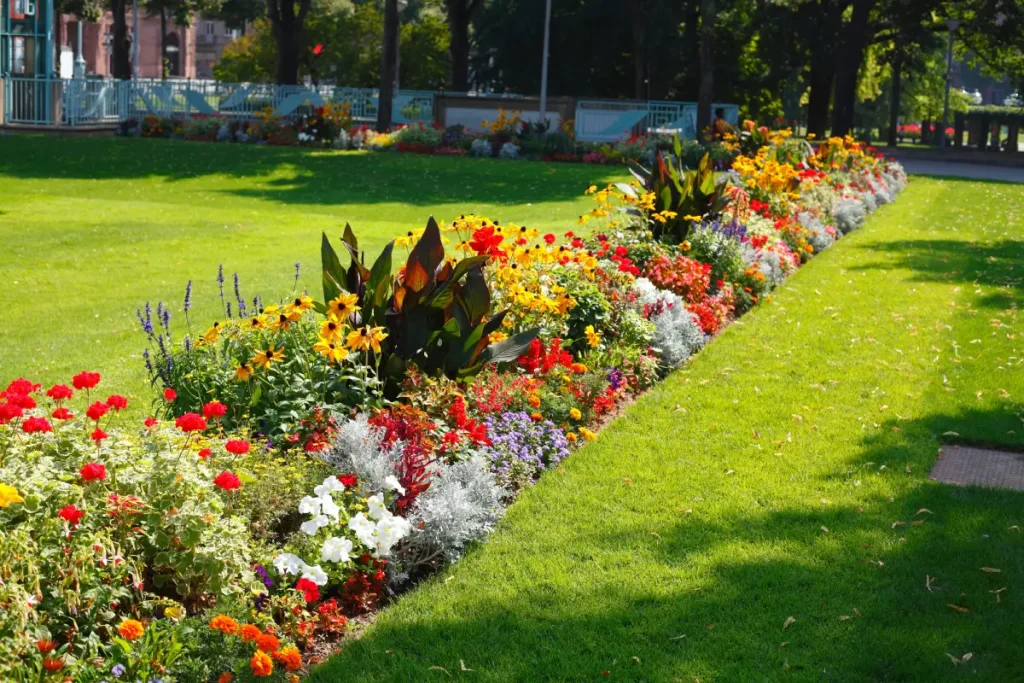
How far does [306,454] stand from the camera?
18.0 feet

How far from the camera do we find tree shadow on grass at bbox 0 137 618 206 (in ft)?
78.4

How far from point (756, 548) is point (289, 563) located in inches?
90.2

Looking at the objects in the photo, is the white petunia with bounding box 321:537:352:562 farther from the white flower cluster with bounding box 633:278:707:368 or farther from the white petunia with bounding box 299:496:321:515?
the white flower cluster with bounding box 633:278:707:368

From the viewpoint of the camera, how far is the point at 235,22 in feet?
205

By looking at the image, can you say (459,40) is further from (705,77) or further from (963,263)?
(963,263)

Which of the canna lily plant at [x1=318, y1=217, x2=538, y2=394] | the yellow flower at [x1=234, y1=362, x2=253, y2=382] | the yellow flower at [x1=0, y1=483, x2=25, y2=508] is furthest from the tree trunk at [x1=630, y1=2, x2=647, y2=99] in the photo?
the yellow flower at [x1=0, y1=483, x2=25, y2=508]

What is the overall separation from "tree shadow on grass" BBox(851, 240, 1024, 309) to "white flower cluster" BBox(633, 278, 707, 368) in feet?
14.3

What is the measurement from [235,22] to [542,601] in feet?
203

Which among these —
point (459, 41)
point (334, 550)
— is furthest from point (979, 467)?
point (459, 41)

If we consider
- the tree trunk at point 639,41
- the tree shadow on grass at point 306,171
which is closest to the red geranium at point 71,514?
the tree shadow on grass at point 306,171

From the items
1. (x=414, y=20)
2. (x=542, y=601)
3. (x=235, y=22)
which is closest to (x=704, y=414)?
(x=542, y=601)

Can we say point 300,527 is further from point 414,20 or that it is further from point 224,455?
point 414,20

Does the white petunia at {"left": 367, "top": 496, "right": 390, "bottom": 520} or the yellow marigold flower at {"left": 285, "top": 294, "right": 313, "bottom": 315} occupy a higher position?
the yellow marigold flower at {"left": 285, "top": 294, "right": 313, "bottom": 315}

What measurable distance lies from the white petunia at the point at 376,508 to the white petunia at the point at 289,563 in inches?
17.9
